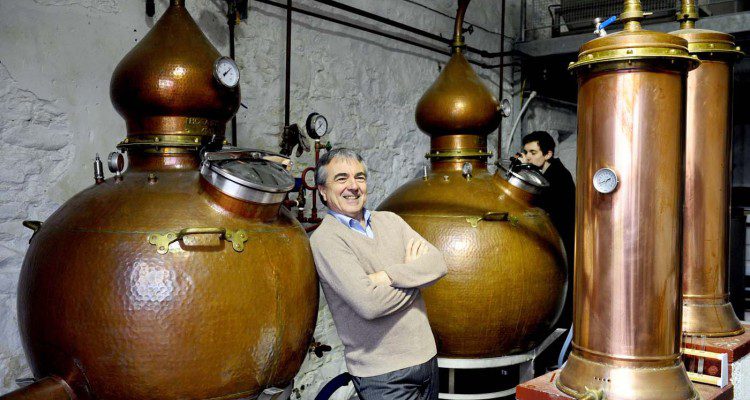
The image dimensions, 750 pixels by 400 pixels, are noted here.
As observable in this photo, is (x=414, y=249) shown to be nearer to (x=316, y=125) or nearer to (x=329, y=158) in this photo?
(x=329, y=158)

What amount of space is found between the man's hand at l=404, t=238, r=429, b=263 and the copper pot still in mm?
412

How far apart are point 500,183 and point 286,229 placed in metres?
1.64

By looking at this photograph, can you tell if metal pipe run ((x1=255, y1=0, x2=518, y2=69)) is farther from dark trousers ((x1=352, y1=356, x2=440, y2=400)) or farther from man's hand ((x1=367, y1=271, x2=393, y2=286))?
dark trousers ((x1=352, y1=356, x2=440, y2=400))

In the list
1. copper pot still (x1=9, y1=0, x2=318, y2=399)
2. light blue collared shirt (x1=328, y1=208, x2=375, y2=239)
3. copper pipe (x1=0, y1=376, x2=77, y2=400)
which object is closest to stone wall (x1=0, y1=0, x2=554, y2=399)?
copper pot still (x1=9, y1=0, x2=318, y2=399)

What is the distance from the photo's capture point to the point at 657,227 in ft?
6.44

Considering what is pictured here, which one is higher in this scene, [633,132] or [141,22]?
[141,22]

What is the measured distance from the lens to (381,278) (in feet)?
7.76

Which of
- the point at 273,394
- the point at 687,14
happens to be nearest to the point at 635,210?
the point at 687,14

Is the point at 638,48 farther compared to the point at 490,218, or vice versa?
the point at 490,218

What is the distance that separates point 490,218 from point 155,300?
186cm

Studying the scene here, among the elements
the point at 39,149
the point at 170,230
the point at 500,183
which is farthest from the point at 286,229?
the point at 500,183

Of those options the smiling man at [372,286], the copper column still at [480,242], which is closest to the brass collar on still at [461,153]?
the copper column still at [480,242]

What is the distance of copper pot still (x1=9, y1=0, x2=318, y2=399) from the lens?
2010 millimetres

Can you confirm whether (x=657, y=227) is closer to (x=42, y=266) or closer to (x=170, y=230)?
(x=170, y=230)
